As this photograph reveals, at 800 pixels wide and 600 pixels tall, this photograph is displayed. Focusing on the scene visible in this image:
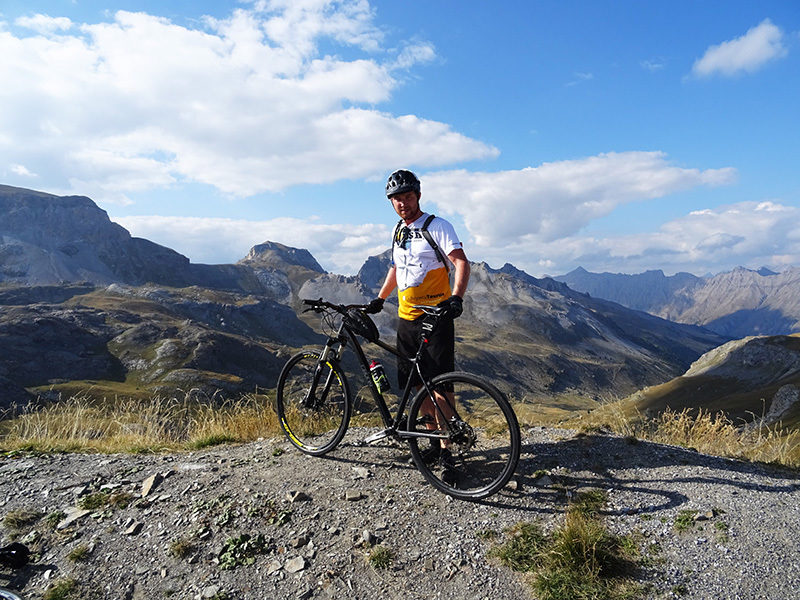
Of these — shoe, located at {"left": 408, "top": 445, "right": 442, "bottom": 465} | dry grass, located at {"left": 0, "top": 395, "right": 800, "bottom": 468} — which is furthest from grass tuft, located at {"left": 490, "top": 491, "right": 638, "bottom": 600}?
dry grass, located at {"left": 0, "top": 395, "right": 800, "bottom": 468}

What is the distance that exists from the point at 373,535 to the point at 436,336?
100 inches

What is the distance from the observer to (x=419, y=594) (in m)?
4.11

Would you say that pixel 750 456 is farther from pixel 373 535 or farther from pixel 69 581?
pixel 69 581

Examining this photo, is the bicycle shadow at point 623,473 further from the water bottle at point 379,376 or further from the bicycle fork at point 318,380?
the bicycle fork at point 318,380

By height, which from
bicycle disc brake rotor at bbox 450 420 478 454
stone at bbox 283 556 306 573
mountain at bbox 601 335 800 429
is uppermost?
bicycle disc brake rotor at bbox 450 420 478 454

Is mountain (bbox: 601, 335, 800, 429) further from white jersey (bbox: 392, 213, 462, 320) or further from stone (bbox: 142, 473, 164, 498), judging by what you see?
stone (bbox: 142, 473, 164, 498)

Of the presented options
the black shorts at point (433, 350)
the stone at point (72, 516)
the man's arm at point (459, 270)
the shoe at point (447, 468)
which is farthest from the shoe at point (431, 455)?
the stone at point (72, 516)

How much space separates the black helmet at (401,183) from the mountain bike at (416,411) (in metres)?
1.67

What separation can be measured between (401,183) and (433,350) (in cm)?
236

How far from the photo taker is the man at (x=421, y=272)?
243 inches

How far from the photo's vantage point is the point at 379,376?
6660 mm

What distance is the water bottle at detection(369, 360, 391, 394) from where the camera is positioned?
651cm

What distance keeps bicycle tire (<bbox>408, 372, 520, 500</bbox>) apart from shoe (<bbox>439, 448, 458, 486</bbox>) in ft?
0.04

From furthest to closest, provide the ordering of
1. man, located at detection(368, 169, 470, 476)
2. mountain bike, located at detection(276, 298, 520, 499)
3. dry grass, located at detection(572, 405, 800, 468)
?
dry grass, located at detection(572, 405, 800, 468), man, located at detection(368, 169, 470, 476), mountain bike, located at detection(276, 298, 520, 499)
